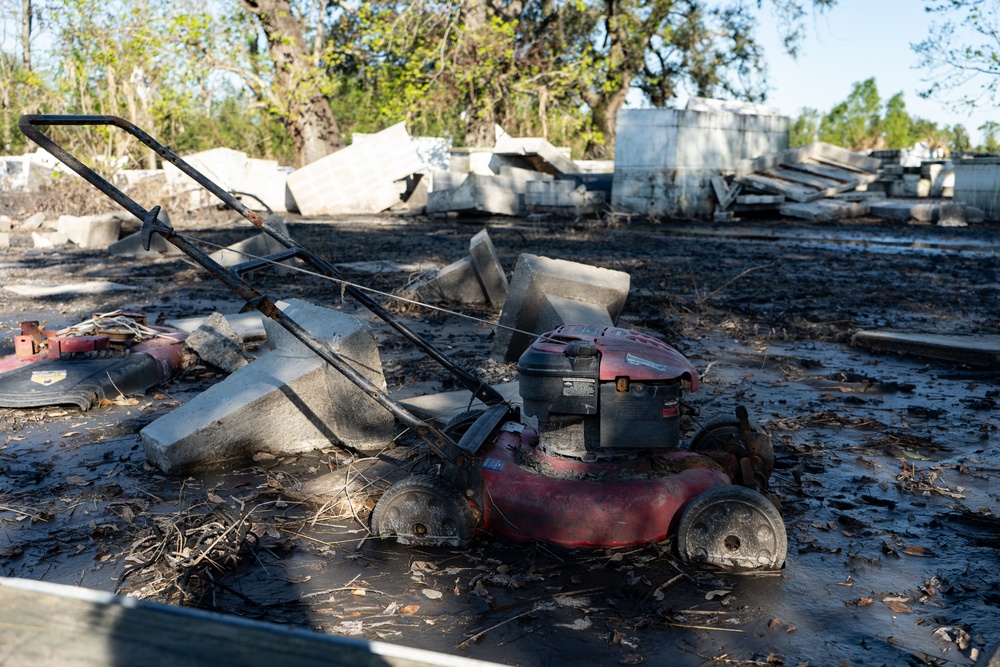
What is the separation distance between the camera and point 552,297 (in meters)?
5.91

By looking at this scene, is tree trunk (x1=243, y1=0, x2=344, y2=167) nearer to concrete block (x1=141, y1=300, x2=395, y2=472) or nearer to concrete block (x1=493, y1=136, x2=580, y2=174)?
concrete block (x1=493, y1=136, x2=580, y2=174)

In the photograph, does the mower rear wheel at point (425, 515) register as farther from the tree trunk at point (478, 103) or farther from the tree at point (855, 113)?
the tree at point (855, 113)

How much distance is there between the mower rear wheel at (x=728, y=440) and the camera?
3816mm

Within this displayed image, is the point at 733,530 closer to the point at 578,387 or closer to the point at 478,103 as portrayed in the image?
the point at 578,387

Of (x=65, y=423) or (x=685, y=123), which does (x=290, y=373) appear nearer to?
(x=65, y=423)

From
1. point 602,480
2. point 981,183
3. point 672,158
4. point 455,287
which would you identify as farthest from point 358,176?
point 602,480

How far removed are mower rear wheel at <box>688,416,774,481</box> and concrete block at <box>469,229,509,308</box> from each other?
4206mm

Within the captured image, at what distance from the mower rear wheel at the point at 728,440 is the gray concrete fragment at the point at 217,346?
3.48 metres

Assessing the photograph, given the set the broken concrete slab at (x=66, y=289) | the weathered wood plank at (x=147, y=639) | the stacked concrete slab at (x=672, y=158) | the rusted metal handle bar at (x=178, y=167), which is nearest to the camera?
A: the weathered wood plank at (x=147, y=639)

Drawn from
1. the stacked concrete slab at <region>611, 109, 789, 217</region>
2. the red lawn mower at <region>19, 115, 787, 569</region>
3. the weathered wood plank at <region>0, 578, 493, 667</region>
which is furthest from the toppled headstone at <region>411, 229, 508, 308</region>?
the stacked concrete slab at <region>611, 109, 789, 217</region>

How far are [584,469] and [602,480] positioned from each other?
8 cm

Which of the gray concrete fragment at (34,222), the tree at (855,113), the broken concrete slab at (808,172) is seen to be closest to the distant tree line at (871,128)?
the tree at (855,113)

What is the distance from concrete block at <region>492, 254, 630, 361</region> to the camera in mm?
5840

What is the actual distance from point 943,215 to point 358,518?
55.3ft
